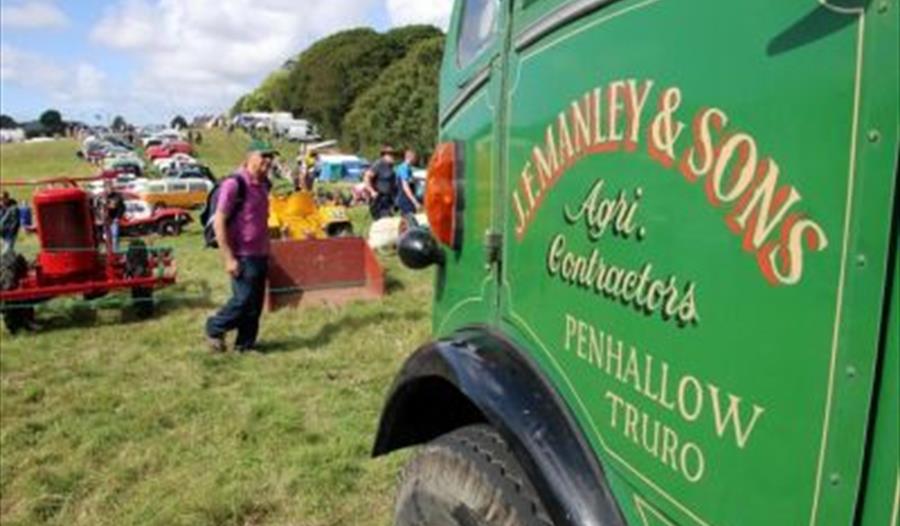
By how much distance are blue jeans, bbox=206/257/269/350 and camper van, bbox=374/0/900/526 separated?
16.4 ft

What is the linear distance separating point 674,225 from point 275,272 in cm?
802

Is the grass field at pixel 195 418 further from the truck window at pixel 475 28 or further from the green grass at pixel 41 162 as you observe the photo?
the green grass at pixel 41 162

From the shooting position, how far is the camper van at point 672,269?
1.17 metres

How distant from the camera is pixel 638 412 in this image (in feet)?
5.42

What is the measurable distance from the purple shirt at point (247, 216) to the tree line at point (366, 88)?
31037 millimetres

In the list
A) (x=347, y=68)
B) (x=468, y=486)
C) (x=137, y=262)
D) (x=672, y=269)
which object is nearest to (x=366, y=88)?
(x=347, y=68)

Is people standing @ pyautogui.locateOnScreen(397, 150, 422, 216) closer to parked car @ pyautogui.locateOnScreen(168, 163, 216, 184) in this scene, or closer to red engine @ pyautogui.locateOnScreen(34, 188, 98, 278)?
red engine @ pyautogui.locateOnScreen(34, 188, 98, 278)

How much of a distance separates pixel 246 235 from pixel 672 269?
5.94 meters

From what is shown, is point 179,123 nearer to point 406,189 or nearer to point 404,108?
point 404,108

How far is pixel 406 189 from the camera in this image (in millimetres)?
12906

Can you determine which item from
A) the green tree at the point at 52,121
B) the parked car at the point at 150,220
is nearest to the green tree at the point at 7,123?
the green tree at the point at 52,121

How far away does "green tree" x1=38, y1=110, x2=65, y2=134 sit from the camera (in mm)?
114688

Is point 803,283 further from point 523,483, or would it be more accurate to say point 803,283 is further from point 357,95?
point 357,95

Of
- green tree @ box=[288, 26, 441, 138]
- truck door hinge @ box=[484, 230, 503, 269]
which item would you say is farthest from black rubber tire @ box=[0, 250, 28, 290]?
green tree @ box=[288, 26, 441, 138]
